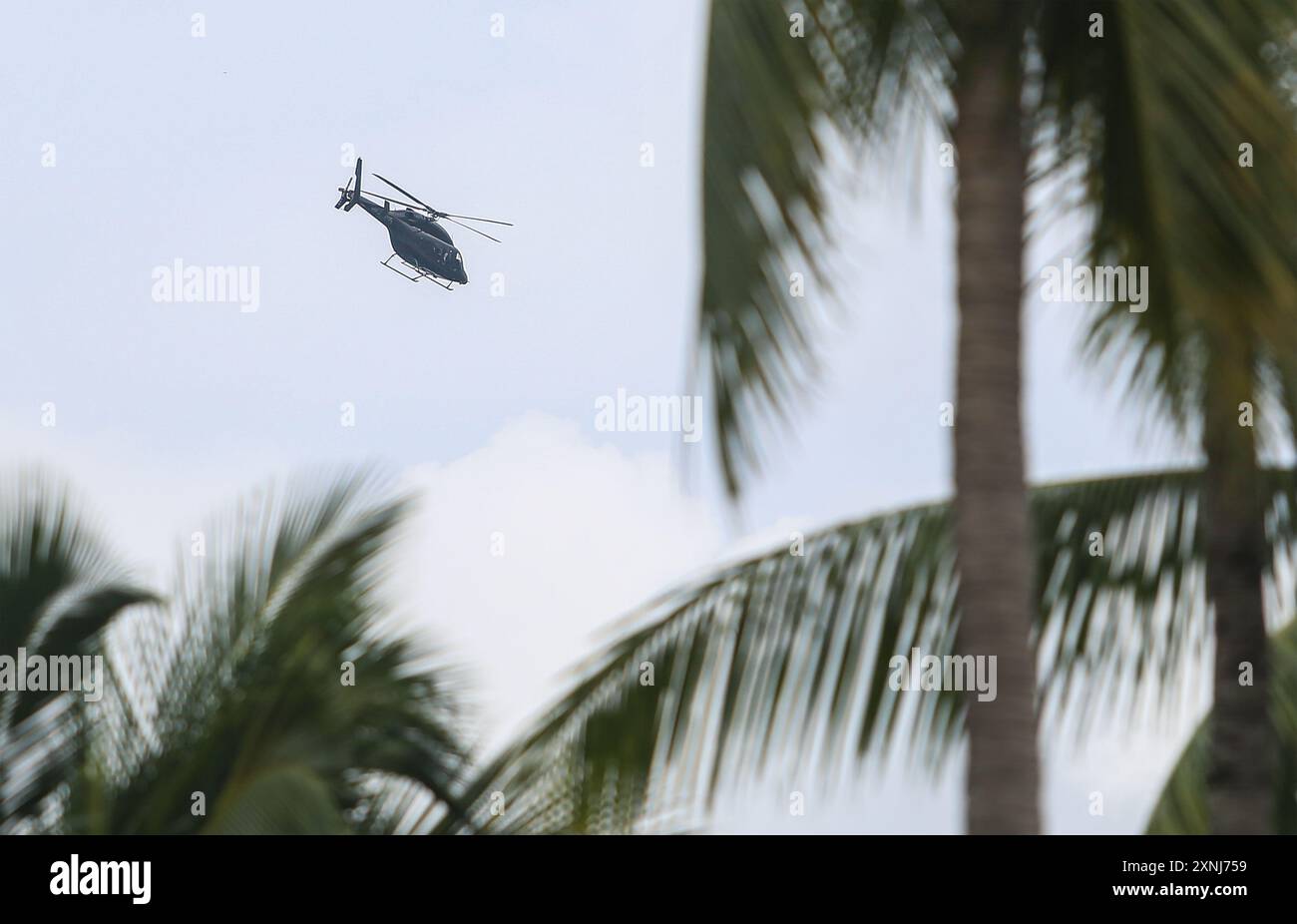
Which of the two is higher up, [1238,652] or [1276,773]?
[1238,652]

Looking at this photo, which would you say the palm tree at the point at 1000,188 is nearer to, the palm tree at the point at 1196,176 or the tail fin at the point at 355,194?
the palm tree at the point at 1196,176

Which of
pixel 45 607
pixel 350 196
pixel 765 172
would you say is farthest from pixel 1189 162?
pixel 350 196

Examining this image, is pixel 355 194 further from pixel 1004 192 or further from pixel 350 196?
pixel 1004 192

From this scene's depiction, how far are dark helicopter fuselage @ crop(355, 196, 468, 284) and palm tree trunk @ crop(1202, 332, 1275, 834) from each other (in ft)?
66.2

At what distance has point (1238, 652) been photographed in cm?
512

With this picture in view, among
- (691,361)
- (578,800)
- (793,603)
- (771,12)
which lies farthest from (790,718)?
(771,12)

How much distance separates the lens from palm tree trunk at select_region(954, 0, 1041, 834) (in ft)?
11.8

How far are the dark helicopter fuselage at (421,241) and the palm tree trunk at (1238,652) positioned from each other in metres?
20.2

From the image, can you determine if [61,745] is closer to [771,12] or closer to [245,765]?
[245,765]

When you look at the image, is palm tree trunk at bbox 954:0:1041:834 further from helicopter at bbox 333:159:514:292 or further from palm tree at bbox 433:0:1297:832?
helicopter at bbox 333:159:514:292

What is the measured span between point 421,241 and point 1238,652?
2250 cm

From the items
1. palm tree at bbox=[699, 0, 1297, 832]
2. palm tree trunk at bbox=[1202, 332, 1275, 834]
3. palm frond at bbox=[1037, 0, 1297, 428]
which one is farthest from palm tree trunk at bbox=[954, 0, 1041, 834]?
palm tree trunk at bbox=[1202, 332, 1275, 834]

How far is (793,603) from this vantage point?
5953 millimetres

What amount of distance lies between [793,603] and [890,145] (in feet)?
7.19
